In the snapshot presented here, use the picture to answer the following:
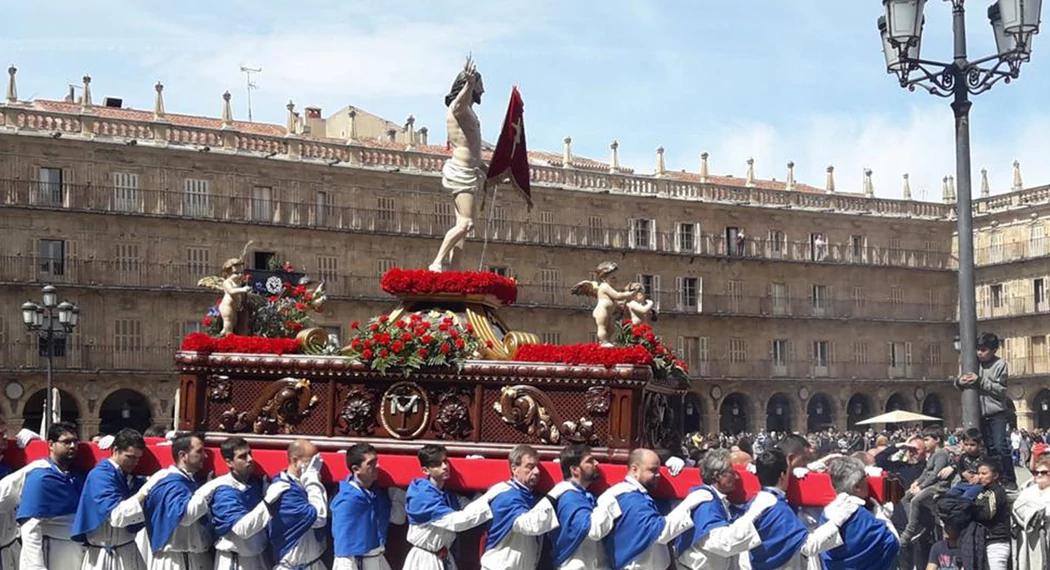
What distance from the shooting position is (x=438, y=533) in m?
9.67

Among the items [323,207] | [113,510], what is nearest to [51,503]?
[113,510]

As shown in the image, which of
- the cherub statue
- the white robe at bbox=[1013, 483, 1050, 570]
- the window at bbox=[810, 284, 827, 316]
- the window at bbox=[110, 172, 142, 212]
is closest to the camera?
the white robe at bbox=[1013, 483, 1050, 570]

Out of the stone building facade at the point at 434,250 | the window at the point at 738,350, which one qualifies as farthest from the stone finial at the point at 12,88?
the window at the point at 738,350

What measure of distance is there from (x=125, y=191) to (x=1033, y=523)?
121 feet

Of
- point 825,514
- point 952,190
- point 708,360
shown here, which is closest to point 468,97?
point 825,514

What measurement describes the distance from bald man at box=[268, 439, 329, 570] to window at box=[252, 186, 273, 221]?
36764 millimetres

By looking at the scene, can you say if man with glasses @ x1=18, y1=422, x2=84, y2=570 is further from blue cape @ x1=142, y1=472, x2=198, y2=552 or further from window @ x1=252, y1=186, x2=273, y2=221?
window @ x1=252, y1=186, x2=273, y2=221

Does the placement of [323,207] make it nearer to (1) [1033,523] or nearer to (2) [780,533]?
(1) [1033,523]

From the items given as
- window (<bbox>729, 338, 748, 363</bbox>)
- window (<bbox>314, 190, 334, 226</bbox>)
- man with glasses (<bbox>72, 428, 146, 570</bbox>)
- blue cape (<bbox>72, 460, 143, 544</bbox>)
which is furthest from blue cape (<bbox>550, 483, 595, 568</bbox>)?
window (<bbox>729, 338, 748, 363</bbox>)

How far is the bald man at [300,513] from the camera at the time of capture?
9586 millimetres

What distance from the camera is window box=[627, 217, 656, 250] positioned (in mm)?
53531

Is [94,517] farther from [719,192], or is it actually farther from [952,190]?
[952,190]

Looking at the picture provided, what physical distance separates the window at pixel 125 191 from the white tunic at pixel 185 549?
35.4 m

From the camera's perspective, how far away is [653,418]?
44.6 feet
